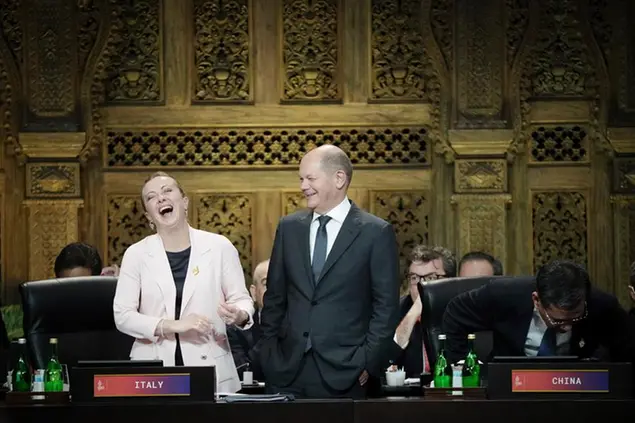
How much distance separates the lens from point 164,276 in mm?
5082

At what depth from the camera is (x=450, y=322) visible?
513cm

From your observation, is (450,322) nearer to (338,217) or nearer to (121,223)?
(338,217)

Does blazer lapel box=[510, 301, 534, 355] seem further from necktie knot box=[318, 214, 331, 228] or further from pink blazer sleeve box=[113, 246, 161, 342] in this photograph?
pink blazer sleeve box=[113, 246, 161, 342]

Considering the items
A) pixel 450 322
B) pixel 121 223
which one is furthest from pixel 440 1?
pixel 450 322

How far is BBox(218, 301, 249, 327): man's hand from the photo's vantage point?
4.88m

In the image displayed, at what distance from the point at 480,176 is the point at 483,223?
0.92 ft

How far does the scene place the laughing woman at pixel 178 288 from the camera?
5.03 m

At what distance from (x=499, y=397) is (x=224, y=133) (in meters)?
3.98

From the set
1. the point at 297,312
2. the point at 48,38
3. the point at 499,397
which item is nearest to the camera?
the point at 499,397

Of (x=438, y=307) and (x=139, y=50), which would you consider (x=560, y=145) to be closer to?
(x=139, y=50)

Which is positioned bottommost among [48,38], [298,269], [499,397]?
[499,397]

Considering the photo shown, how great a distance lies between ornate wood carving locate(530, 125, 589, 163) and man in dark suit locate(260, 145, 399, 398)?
131 inches

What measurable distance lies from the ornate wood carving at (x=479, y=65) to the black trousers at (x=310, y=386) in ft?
11.1

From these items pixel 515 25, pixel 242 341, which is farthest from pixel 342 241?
pixel 515 25
